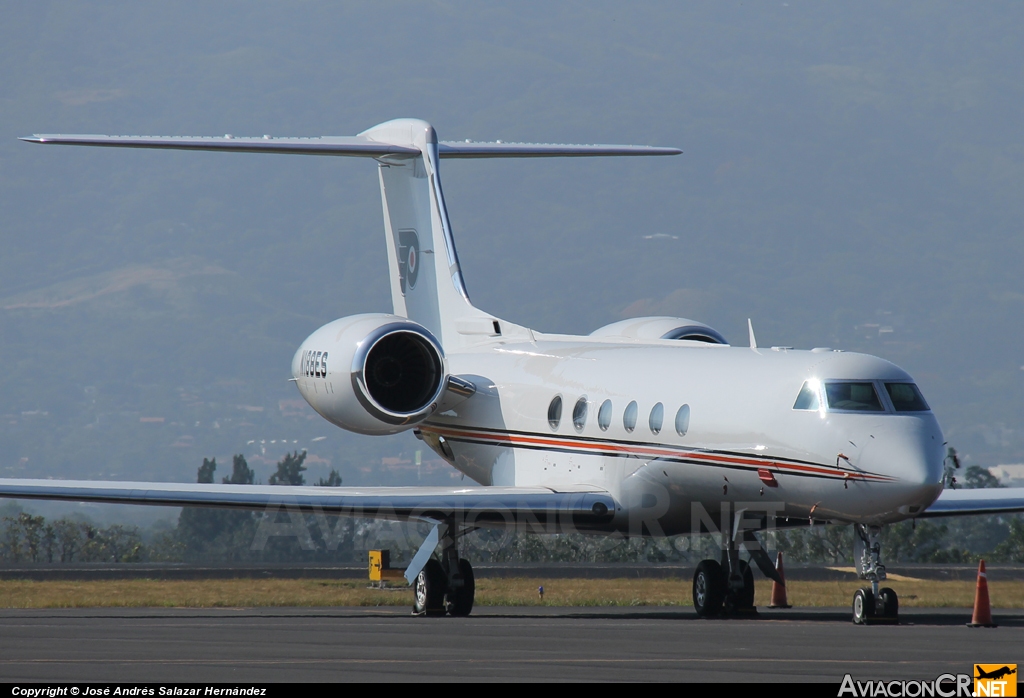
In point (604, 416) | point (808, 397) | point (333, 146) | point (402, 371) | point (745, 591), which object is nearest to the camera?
point (808, 397)

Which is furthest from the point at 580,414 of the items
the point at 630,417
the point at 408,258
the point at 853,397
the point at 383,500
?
the point at 408,258

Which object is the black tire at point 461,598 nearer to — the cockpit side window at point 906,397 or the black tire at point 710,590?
the black tire at point 710,590

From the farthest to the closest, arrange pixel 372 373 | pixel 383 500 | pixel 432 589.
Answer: pixel 372 373
pixel 432 589
pixel 383 500

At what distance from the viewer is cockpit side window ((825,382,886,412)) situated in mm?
17359

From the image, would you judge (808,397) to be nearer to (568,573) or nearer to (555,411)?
(555,411)

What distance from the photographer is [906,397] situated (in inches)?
691

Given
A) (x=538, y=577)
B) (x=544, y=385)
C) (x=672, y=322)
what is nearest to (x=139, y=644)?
(x=544, y=385)

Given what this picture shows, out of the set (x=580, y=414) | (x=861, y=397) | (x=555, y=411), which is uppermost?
(x=555, y=411)

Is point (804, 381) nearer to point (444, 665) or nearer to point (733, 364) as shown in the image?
point (733, 364)

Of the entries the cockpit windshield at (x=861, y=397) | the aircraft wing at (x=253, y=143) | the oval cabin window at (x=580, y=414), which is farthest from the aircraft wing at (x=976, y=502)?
the aircraft wing at (x=253, y=143)

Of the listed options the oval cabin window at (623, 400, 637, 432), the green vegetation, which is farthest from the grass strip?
the oval cabin window at (623, 400, 637, 432)

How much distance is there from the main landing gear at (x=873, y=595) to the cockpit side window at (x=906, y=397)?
1.38 metres

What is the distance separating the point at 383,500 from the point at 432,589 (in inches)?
60.8

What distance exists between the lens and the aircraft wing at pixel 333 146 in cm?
2264
